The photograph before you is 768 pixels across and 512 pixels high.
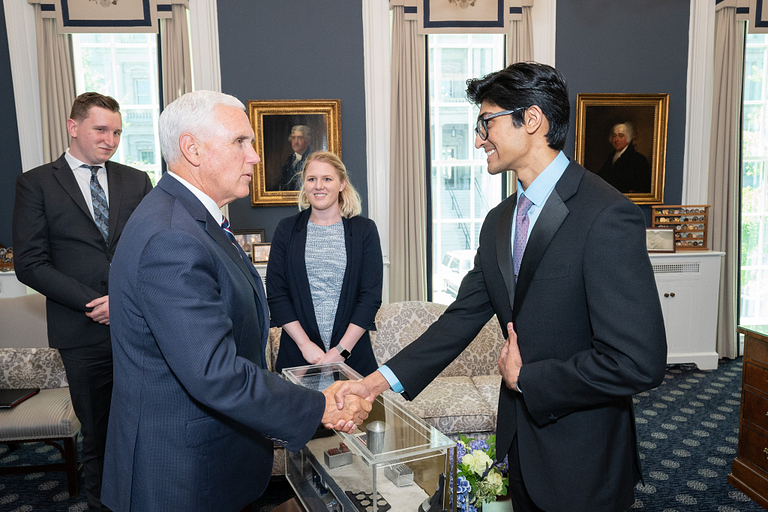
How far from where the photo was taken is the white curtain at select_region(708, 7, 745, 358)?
5848 millimetres

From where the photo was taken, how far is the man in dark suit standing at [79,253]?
2.53m

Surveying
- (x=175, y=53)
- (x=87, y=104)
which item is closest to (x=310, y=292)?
(x=87, y=104)

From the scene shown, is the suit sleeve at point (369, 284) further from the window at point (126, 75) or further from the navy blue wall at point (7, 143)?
the navy blue wall at point (7, 143)

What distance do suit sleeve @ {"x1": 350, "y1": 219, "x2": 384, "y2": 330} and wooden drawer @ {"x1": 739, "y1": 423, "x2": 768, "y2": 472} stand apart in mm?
2390

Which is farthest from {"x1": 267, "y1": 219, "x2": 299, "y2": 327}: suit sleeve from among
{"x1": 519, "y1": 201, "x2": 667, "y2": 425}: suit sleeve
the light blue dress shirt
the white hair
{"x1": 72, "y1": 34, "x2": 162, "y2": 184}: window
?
{"x1": 72, "y1": 34, "x2": 162, "y2": 184}: window

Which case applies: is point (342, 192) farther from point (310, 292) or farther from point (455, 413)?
point (455, 413)

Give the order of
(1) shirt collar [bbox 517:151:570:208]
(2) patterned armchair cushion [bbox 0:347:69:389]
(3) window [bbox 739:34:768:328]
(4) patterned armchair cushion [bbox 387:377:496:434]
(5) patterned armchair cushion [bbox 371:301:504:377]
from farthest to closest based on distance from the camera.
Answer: (3) window [bbox 739:34:768:328], (5) patterned armchair cushion [bbox 371:301:504:377], (2) patterned armchair cushion [bbox 0:347:69:389], (4) patterned armchair cushion [bbox 387:377:496:434], (1) shirt collar [bbox 517:151:570:208]

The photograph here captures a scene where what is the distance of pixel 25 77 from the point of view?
541 cm

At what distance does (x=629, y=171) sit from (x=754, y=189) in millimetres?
1663

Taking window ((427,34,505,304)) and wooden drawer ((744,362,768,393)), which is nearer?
wooden drawer ((744,362,768,393))

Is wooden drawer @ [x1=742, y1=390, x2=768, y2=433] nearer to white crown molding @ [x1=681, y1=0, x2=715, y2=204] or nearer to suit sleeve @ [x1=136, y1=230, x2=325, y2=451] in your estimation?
suit sleeve @ [x1=136, y1=230, x2=325, y2=451]

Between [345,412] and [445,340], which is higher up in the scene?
[445,340]

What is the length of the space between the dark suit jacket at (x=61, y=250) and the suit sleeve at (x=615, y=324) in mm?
2239

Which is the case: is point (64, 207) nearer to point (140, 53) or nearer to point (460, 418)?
point (460, 418)
